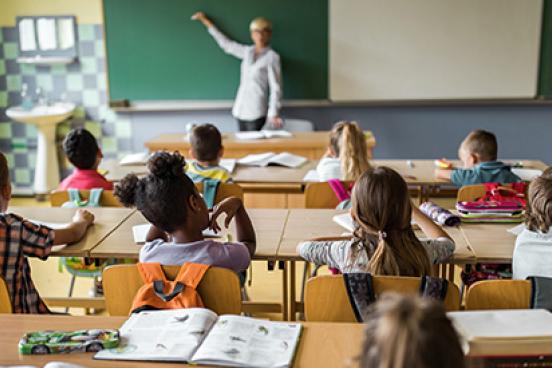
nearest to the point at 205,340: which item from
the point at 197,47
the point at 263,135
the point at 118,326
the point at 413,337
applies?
the point at 118,326

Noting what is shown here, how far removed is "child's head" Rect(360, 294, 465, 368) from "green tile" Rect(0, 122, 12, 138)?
6.12m

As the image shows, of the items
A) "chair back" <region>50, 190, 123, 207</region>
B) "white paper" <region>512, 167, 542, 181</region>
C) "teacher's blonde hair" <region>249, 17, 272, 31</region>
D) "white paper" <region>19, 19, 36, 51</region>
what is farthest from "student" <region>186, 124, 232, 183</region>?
"white paper" <region>19, 19, 36, 51</region>

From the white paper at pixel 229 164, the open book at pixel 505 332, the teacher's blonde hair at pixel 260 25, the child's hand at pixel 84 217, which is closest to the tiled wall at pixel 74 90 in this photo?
the teacher's blonde hair at pixel 260 25

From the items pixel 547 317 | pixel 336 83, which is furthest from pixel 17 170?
pixel 547 317

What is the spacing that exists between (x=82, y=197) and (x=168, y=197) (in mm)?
1318

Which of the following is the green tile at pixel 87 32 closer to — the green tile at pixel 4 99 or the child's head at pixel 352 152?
the green tile at pixel 4 99

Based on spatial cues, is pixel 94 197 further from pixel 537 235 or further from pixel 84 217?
pixel 537 235

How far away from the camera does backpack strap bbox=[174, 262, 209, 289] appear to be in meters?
2.02

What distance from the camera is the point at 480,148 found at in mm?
3857

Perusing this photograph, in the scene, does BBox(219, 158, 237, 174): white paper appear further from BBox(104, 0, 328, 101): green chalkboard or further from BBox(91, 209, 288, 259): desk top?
BBox(104, 0, 328, 101): green chalkboard

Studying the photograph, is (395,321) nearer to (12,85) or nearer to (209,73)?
(209,73)

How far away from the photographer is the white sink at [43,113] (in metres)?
5.87

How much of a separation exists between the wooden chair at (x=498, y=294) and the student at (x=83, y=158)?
2.28 meters

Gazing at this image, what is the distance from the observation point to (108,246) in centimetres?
271
